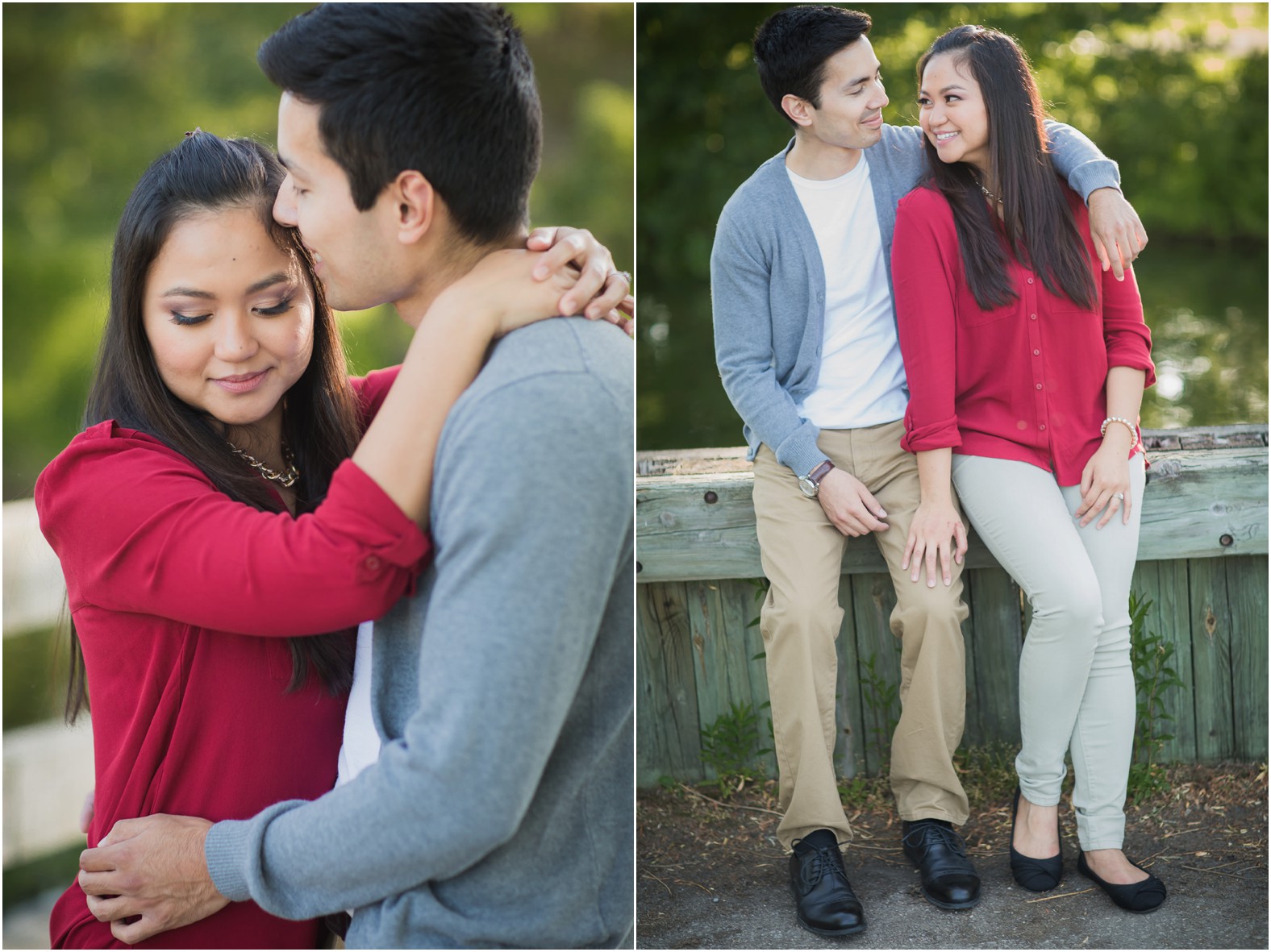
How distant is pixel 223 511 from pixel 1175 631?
2.17 meters

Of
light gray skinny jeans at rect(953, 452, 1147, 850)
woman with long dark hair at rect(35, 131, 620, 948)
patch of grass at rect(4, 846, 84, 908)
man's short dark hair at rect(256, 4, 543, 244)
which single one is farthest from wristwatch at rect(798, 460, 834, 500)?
patch of grass at rect(4, 846, 84, 908)

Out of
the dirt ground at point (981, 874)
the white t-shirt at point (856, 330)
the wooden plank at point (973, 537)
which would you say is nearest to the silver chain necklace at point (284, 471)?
the wooden plank at point (973, 537)

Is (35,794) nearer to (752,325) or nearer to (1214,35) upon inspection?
(752,325)

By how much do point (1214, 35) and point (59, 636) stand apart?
22.4 ft

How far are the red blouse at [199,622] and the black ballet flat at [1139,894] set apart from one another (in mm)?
1469

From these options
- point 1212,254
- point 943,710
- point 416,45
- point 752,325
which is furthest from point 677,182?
point 416,45

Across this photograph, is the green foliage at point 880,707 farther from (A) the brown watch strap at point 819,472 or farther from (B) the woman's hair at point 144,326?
(B) the woman's hair at point 144,326

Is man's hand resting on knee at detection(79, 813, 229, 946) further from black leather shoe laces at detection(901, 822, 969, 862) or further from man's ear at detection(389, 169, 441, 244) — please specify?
black leather shoe laces at detection(901, 822, 969, 862)

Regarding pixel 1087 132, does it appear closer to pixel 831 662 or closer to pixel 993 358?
pixel 993 358

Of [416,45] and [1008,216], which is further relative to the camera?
[1008,216]

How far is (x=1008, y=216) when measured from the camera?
2.35 meters

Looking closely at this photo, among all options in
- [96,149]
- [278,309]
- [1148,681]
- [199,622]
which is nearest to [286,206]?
[278,309]

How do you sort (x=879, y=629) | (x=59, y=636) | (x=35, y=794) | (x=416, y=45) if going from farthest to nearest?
1. (x=35, y=794)
2. (x=879, y=629)
3. (x=59, y=636)
4. (x=416, y=45)

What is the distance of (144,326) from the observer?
1663 millimetres
